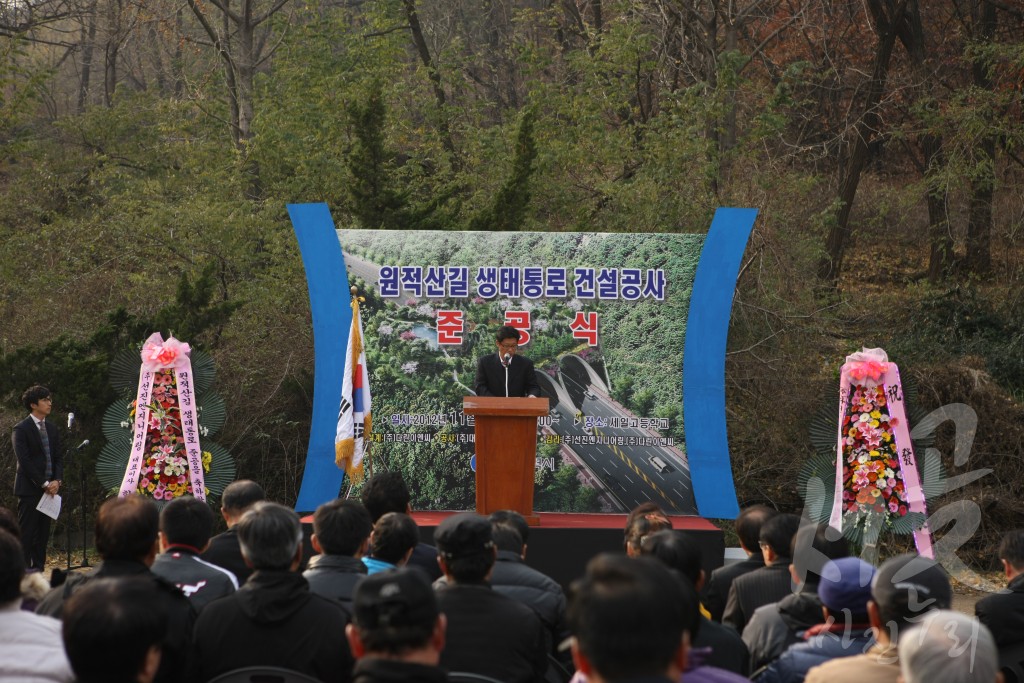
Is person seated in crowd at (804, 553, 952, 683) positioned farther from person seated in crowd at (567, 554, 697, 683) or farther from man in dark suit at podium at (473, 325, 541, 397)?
man in dark suit at podium at (473, 325, 541, 397)

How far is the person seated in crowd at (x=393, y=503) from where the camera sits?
15.3 feet

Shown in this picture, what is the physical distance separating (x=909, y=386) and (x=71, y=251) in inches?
355

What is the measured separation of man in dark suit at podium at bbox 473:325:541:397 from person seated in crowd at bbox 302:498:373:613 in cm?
422

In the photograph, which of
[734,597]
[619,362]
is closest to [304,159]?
[619,362]

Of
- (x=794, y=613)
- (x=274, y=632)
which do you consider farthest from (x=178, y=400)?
(x=794, y=613)

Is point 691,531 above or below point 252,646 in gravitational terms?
below


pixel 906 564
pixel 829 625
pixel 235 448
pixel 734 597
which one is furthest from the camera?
pixel 235 448

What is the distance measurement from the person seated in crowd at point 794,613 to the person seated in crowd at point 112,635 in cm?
187

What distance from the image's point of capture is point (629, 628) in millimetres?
2041

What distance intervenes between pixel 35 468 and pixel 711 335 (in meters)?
5.13

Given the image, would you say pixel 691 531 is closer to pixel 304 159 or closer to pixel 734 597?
pixel 734 597

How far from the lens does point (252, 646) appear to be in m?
3.04

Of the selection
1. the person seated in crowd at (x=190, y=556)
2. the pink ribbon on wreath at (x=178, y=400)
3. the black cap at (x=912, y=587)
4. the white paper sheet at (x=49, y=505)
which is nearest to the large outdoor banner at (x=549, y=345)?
the pink ribbon on wreath at (x=178, y=400)

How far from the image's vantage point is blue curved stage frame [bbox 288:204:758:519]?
8.75 meters
